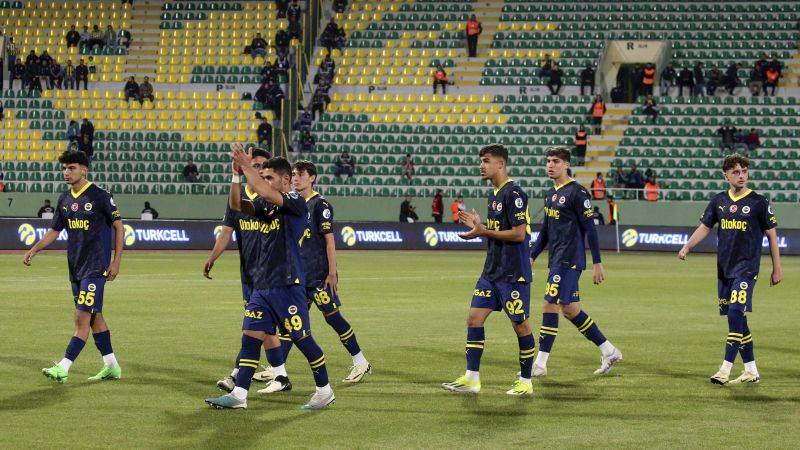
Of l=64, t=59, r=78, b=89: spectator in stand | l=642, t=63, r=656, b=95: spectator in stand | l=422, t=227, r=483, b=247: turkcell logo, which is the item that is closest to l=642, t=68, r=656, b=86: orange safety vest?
l=642, t=63, r=656, b=95: spectator in stand

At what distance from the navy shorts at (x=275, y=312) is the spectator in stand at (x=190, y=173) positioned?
121ft

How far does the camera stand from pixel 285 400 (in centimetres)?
1112

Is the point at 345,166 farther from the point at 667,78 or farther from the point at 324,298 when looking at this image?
the point at 324,298

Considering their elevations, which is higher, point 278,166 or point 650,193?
point 278,166

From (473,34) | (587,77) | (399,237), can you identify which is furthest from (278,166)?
(473,34)

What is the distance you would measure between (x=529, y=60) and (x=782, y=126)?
10.3 m

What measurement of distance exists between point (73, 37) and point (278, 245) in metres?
44.8

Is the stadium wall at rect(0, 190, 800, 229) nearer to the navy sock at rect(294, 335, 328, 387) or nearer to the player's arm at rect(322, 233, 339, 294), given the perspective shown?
the player's arm at rect(322, 233, 339, 294)

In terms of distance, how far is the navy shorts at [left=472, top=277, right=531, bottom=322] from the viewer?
11.5 m

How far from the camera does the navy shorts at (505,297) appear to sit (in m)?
11.5

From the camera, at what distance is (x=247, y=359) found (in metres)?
10.3

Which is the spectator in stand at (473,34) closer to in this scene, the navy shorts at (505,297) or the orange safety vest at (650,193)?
the orange safety vest at (650,193)

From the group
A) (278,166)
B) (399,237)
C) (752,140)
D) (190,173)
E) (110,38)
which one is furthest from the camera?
(110,38)

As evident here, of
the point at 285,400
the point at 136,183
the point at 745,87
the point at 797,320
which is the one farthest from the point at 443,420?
the point at 745,87
